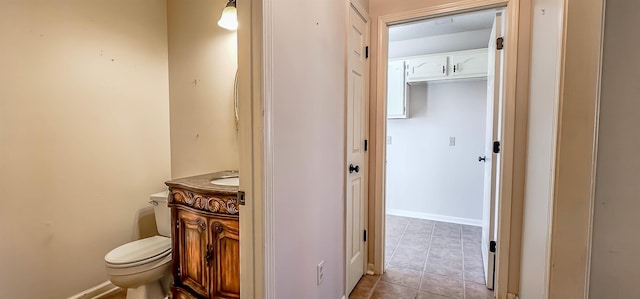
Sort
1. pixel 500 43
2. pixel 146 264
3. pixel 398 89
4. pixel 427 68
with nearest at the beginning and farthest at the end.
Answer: pixel 146 264
pixel 500 43
pixel 427 68
pixel 398 89

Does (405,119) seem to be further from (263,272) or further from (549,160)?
(263,272)

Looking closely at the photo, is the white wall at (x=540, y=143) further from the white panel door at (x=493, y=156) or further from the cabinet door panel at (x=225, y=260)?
the cabinet door panel at (x=225, y=260)

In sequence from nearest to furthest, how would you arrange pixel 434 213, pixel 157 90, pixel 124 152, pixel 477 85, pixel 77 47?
pixel 77 47 < pixel 124 152 < pixel 157 90 < pixel 477 85 < pixel 434 213

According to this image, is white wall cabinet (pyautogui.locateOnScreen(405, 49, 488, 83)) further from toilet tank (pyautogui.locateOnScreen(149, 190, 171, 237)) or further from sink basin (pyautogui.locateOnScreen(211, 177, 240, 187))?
toilet tank (pyautogui.locateOnScreen(149, 190, 171, 237))

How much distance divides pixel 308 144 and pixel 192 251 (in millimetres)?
921

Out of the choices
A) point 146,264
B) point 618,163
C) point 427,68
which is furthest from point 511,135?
point 146,264

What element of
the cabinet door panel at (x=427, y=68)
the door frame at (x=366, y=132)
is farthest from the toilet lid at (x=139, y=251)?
the cabinet door panel at (x=427, y=68)

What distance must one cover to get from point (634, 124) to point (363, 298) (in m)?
1.71

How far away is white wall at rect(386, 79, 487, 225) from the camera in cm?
339

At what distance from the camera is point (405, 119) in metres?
3.78

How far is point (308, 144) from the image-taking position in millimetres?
1350

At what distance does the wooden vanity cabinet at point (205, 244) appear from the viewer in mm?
1390

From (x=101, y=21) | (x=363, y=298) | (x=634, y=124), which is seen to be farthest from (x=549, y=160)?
(x=101, y=21)

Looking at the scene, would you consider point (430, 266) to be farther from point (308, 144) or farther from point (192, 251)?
point (192, 251)
